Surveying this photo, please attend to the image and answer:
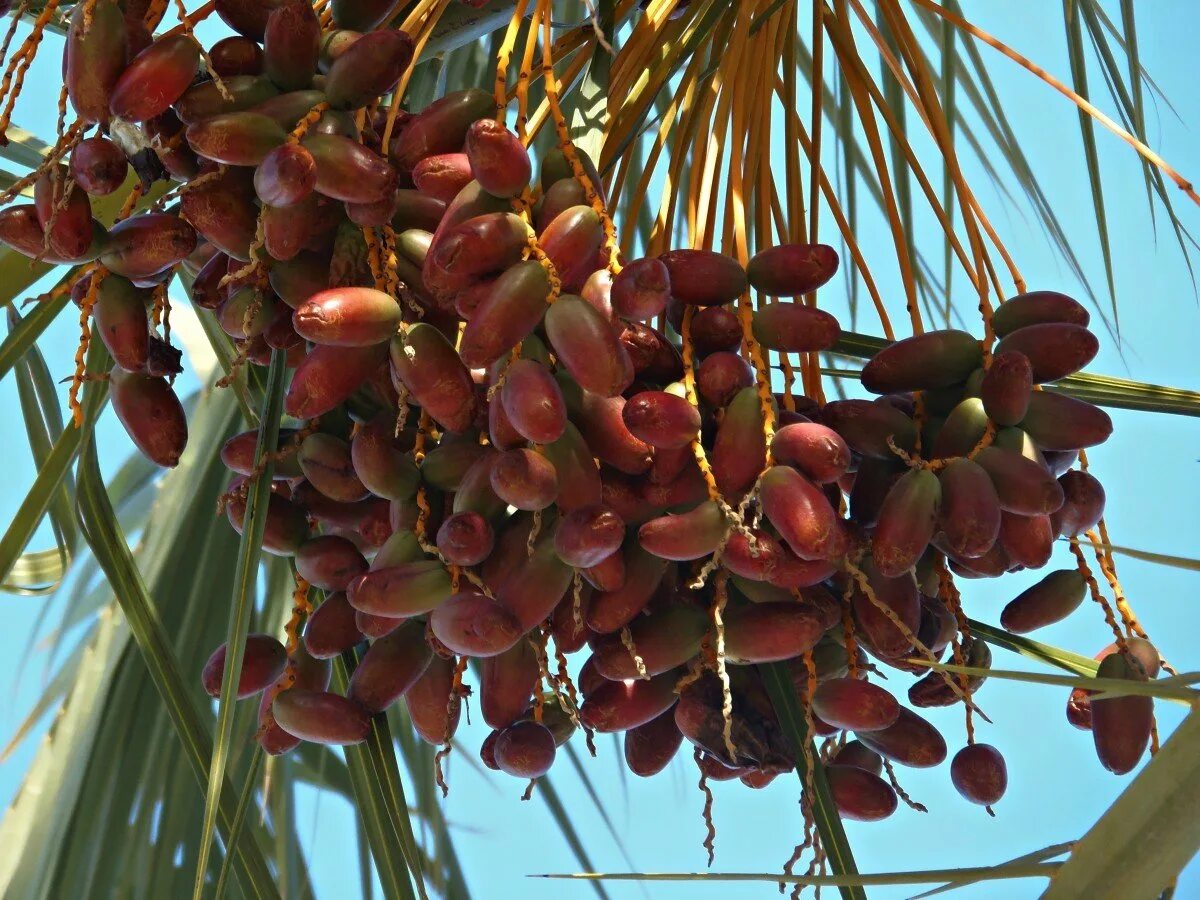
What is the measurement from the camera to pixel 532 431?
0.48m

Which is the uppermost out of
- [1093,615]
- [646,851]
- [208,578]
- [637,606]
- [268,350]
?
[1093,615]

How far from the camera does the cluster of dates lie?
19.8 inches

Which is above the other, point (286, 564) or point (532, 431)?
point (286, 564)

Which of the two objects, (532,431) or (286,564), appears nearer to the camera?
(532,431)

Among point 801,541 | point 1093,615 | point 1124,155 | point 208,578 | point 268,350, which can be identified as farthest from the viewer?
point 1124,155

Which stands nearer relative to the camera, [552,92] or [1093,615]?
[552,92]

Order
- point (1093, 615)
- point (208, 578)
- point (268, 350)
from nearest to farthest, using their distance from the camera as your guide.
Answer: point (268, 350)
point (208, 578)
point (1093, 615)

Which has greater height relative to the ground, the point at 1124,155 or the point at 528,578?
the point at 1124,155

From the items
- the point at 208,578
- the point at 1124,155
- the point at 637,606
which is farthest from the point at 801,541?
the point at 1124,155

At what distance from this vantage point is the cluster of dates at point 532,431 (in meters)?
0.50

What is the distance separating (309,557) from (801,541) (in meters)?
0.22

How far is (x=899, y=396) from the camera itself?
613 millimetres

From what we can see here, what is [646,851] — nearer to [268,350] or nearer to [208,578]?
[208,578]

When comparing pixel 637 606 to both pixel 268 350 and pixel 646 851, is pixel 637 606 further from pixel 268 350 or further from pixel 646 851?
pixel 646 851
